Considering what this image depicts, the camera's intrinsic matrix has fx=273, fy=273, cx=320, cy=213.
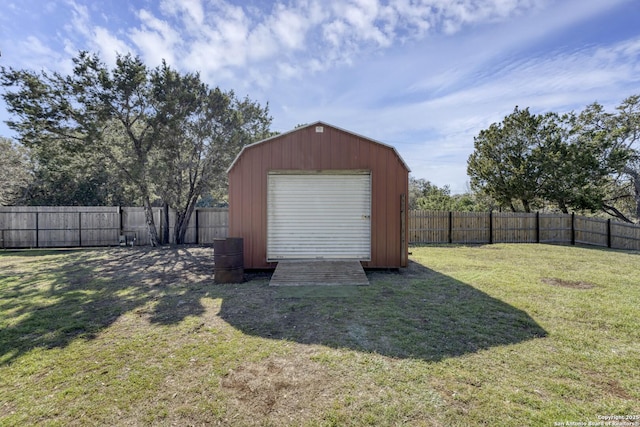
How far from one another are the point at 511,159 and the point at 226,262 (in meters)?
16.7

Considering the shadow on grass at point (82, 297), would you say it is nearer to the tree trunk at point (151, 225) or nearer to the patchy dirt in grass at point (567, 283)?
the tree trunk at point (151, 225)

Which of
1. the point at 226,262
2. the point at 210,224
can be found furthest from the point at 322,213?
the point at 210,224

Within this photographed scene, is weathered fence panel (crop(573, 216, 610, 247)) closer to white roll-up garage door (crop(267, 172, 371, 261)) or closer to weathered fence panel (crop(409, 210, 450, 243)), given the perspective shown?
weathered fence panel (crop(409, 210, 450, 243))

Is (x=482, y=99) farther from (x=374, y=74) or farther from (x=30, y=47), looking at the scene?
(x=30, y=47)

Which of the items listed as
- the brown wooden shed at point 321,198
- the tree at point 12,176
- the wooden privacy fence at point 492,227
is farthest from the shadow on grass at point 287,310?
the tree at point 12,176

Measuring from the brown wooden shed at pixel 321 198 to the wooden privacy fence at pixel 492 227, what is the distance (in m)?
6.67

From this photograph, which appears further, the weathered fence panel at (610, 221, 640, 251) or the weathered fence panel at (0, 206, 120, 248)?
the weathered fence panel at (0, 206, 120, 248)

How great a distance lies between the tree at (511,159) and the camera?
14992 millimetres

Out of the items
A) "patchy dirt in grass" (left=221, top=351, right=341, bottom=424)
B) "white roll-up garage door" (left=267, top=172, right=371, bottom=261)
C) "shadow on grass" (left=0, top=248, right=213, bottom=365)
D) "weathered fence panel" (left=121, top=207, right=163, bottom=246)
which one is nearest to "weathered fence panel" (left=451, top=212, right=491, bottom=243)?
"white roll-up garage door" (left=267, top=172, right=371, bottom=261)

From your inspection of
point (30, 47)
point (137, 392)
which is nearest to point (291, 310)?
point (137, 392)

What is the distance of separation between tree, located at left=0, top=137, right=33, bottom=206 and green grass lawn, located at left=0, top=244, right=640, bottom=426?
46.7ft

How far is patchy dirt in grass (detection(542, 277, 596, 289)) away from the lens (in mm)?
5445

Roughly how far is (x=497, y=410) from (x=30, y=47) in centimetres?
1183

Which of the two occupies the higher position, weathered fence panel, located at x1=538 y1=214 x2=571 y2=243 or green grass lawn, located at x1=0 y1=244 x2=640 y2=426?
weathered fence panel, located at x1=538 y1=214 x2=571 y2=243
